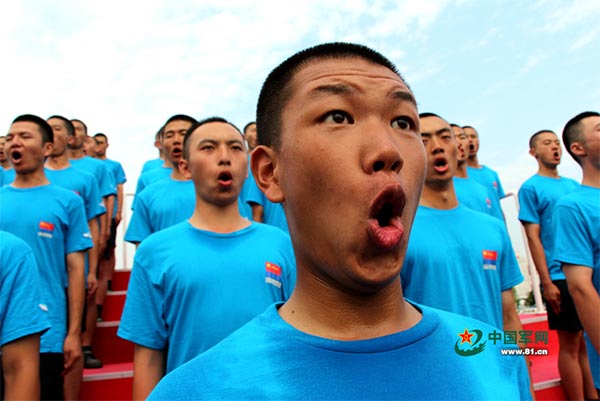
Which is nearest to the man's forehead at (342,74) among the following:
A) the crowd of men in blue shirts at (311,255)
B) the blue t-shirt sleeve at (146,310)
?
the crowd of men in blue shirts at (311,255)

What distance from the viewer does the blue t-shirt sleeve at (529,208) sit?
5.71 m

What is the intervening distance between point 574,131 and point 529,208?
179 cm

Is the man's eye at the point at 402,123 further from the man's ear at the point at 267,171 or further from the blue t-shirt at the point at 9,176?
the blue t-shirt at the point at 9,176

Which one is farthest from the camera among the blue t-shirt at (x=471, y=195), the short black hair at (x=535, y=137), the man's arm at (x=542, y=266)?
the short black hair at (x=535, y=137)

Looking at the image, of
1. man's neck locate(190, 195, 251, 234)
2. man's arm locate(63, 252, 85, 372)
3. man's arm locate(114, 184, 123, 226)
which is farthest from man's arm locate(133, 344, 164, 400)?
man's arm locate(114, 184, 123, 226)

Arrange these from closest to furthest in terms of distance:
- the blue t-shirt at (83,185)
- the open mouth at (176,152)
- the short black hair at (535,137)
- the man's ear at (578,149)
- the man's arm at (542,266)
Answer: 1. the man's ear at (578,149)
2. the man's arm at (542,266)
3. the open mouth at (176,152)
4. the blue t-shirt at (83,185)
5. the short black hair at (535,137)

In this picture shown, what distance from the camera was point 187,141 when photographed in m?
3.41

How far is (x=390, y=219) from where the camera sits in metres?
1.13

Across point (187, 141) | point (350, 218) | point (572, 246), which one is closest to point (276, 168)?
point (350, 218)

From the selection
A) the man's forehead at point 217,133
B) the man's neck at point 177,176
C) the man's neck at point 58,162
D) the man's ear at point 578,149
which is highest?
the man's ear at point 578,149

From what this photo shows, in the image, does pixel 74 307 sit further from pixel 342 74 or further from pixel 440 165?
pixel 342 74

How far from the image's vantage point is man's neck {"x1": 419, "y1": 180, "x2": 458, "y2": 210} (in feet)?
10.3

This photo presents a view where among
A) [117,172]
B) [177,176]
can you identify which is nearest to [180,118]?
[177,176]

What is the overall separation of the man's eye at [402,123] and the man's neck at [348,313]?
380 mm
